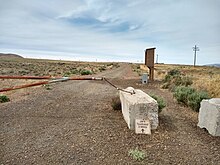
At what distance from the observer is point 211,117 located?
22.3 feet

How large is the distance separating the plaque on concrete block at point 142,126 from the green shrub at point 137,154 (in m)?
1.02

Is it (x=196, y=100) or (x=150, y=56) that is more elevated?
(x=150, y=56)

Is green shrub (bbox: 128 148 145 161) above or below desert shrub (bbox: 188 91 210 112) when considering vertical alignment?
below

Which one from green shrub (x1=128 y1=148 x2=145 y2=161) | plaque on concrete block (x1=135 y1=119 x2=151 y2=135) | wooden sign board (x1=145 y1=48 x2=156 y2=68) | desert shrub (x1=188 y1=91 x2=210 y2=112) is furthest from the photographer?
wooden sign board (x1=145 y1=48 x2=156 y2=68)

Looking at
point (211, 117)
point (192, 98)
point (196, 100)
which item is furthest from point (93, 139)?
point (192, 98)

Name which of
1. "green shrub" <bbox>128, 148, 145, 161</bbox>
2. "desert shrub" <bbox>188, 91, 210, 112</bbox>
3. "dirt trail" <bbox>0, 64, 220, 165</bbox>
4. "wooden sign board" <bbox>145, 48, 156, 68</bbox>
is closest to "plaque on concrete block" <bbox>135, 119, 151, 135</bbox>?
"dirt trail" <bbox>0, 64, 220, 165</bbox>

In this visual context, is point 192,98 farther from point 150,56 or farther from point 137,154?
point 150,56

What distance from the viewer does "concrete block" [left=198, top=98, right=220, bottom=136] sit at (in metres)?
6.55

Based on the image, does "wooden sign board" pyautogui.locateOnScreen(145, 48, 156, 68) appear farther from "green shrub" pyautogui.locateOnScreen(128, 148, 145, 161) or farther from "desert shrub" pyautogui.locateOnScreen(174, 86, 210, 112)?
"green shrub" pyautogui.locateOnScreen(128, 148, 145, 161)

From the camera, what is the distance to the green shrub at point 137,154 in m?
5.14

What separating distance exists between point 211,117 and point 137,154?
2.62 m

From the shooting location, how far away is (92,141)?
19.8ft

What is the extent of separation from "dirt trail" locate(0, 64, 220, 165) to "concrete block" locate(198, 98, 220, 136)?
0.19m

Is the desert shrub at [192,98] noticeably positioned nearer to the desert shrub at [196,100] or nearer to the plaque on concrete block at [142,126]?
the desert shrub at [196,100]
